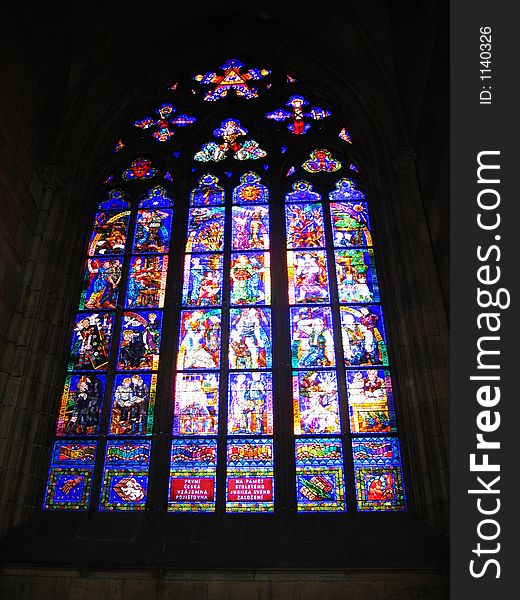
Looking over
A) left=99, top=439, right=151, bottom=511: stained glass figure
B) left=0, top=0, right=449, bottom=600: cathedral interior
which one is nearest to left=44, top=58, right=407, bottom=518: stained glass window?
left=99, top=439, right=151, bottom=511: stained glass figure

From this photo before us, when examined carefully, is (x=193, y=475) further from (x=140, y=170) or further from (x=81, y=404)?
(x=140, y=170)

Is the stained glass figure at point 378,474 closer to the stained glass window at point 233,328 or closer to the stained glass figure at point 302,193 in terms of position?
the stained glass window at point 233,328

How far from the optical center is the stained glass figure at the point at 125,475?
20.9ft

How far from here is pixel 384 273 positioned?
7.47m

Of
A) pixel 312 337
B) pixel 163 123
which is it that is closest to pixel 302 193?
pixel 312 337

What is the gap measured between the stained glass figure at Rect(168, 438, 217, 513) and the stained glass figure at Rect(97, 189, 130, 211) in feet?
11.9

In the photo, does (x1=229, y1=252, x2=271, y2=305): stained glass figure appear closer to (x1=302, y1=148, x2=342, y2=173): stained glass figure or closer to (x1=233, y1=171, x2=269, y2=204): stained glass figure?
(x1=233, y1=171, x2=269, y2=204): stained glass figure

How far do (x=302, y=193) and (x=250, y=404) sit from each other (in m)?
3.20

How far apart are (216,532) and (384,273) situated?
3485 millimetres

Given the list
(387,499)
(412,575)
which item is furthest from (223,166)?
(412,575)

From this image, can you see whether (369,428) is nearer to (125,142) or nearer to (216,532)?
(216,532)

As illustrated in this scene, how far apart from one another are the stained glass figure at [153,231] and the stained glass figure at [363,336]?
2.54m

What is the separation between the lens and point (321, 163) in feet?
29.1

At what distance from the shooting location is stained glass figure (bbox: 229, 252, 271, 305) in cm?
756
